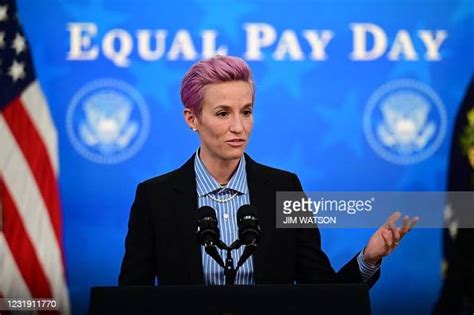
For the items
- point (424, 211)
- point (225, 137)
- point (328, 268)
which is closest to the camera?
point (328, 268)

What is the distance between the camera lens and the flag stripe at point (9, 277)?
4.33m

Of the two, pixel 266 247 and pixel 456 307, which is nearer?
pixel 266 247

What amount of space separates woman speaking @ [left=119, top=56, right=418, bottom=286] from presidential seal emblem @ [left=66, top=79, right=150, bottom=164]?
73 cm

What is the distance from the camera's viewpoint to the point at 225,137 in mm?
3480

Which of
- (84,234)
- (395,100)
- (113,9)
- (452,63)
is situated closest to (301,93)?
(395,100)

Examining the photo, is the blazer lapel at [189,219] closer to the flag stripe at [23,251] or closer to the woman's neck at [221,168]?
the woman's neck at [221,168]

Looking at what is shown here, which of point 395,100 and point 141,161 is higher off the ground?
point 395,100

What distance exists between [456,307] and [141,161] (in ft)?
5.89

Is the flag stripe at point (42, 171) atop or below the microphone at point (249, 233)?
atop

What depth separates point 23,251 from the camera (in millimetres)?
4352

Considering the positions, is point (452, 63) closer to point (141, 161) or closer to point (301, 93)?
point (301, 93)

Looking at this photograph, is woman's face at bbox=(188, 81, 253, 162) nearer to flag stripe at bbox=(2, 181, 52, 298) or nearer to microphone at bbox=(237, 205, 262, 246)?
microphone at bbox=(237, 205, 262, 246)

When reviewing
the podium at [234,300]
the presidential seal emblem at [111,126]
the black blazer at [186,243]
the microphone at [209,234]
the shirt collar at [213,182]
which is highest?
the presidential seal emblem at [111,126]

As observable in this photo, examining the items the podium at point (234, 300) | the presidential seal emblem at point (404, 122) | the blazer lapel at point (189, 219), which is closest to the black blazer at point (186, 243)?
the blazer lapel at point (189, 219)
